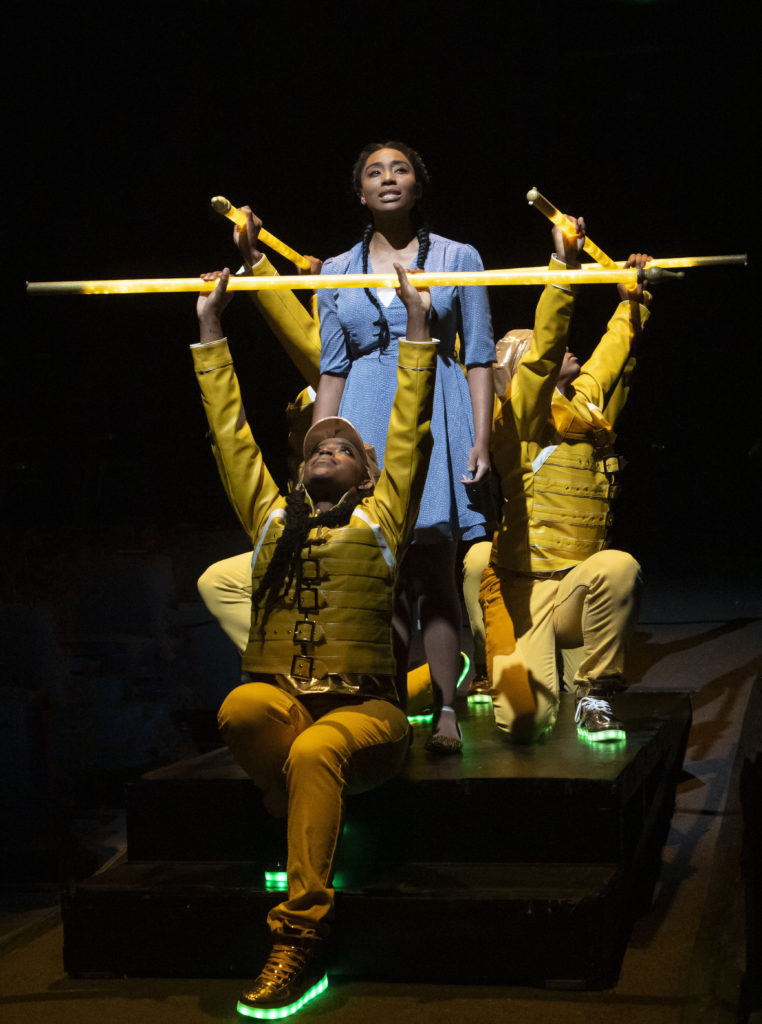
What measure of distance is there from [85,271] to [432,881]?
11.9 ft

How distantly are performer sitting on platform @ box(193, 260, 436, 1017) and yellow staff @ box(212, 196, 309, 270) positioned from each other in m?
0.16

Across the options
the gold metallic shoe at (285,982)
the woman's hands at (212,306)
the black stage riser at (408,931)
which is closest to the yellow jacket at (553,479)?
the woman's hands at (212,306)

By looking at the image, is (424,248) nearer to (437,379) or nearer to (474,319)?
(474,319)

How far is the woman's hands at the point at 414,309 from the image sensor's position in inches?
98.7

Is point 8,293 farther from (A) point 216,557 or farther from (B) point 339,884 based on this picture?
(B) point 339,884

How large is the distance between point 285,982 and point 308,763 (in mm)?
379

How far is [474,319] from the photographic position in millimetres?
2838

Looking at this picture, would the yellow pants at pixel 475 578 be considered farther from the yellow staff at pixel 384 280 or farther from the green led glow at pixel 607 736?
the yellow staff at pixel 384 280

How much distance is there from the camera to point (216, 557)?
17.3ft

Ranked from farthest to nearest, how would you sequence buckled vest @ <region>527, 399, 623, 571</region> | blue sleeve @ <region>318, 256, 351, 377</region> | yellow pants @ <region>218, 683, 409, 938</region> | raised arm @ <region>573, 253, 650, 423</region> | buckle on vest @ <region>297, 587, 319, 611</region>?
raised arm @ <region>573, 253, 650, 423</region> → buckled vest @ <region>527, 399, 623, 571</region> → blue sleeve @ <region>318, 256, 351, 377</region> → buckle on vest @ <region>297, 587, 319, 611</region> → yellow pants @ <region>218, 683, 409, 938</region>

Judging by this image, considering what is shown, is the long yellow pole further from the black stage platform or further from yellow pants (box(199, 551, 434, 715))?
the black stage platform

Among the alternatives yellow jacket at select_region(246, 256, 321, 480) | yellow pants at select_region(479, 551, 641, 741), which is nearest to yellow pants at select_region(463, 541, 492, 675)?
yellow pants at select_region(479, 551, 641, 741)

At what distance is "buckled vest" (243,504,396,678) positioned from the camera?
241 centimetres

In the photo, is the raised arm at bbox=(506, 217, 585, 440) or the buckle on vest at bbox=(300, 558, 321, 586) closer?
the buckle on vest at bbox=(300, 558, 321, 586)
